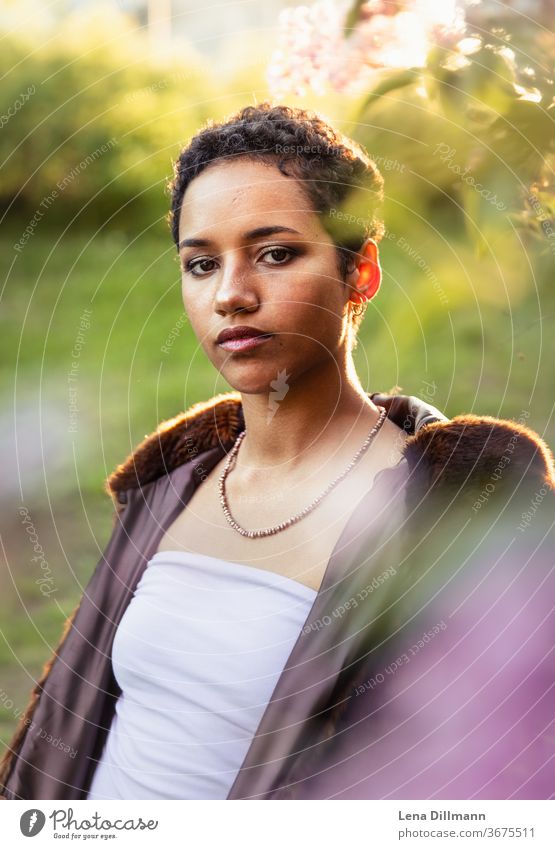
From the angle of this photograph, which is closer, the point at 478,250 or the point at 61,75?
the point at 478,250

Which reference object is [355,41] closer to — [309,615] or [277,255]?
[277,255]

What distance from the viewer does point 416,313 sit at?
399mm

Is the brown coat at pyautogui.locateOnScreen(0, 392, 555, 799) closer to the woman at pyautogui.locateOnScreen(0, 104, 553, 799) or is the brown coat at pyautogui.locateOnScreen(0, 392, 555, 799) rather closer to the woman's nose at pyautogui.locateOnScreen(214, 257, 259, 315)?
the woman at pyautogui.locateOnScreen(0, 104, 553, 799)

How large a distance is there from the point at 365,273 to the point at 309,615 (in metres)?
0.29

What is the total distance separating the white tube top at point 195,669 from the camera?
0.71 meters

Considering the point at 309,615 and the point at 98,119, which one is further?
the point at 98,119

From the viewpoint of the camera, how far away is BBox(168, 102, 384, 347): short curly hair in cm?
69

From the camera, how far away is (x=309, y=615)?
2.23 feet

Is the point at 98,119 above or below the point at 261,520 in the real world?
above
